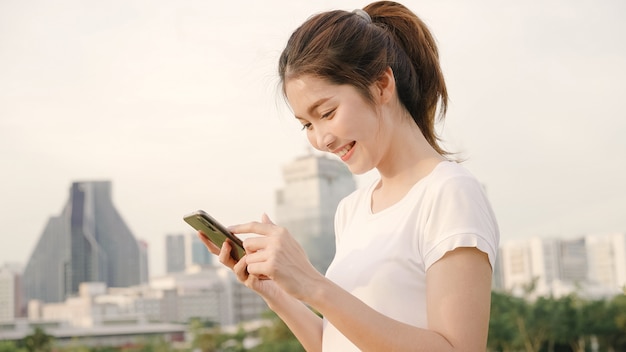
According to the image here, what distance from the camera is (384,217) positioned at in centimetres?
108

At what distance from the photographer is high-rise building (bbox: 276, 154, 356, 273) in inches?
1981

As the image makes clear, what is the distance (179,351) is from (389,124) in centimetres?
2930

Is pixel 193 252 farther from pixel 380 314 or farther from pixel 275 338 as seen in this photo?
pixel 380 314

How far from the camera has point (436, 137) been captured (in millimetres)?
1152

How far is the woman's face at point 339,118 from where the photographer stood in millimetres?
1020

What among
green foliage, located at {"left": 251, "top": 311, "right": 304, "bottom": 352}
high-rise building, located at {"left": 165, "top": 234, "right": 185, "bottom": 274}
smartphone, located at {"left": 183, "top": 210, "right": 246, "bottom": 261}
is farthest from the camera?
high-rise building, located at {"left": 165, "top": 234, "right": 185, "bottom": 274}

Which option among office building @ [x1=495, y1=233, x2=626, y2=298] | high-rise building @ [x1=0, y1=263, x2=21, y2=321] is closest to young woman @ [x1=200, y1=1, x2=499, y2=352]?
office building @ [x1=495, y1=233, x2=626, y2=298]

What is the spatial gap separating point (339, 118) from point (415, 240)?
173 millimetres

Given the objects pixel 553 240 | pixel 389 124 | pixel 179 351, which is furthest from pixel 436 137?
pixel 553 240

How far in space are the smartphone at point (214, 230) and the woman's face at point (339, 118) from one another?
16 centimetres

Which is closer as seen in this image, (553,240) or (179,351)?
(179,351)

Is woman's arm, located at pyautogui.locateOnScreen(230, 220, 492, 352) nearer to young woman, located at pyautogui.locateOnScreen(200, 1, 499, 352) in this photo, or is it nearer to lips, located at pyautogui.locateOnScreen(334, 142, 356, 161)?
young woman, located at pyautogui.locateOnScreen(200, 1, 499, 352)

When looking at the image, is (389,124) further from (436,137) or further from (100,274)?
(100,274)

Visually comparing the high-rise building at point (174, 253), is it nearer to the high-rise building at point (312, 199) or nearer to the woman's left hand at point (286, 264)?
the high-rise building at point (312, 199)
